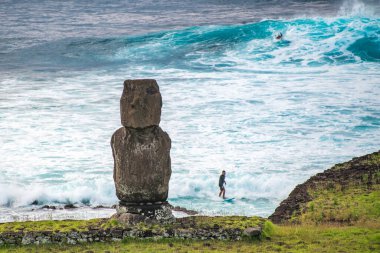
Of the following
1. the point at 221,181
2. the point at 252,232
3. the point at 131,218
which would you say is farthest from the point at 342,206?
the point at 131,218

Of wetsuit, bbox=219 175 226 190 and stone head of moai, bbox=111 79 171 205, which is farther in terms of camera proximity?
wetsuit, bbox=219 175 226 190

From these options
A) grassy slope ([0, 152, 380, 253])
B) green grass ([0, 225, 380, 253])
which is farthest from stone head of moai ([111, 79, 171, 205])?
green grass ([0, 225, 380, 253])

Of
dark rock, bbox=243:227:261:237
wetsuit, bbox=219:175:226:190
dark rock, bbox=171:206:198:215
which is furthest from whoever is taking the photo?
wetsuit, bbox=219:175:226:190

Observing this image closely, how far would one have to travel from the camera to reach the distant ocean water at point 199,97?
93.8ft

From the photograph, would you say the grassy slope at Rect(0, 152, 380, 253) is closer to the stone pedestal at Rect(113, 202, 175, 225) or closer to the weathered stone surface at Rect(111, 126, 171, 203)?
the stone pedestal at Rect(113, 202, 175, 225)

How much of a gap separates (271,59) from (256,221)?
43.0 metres

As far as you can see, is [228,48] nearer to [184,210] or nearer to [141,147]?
[184,210]

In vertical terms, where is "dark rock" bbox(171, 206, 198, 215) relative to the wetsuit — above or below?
below

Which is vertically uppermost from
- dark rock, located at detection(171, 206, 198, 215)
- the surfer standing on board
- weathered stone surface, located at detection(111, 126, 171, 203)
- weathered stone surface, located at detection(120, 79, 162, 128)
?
weathered stone surface, located at detection(120, 79, 162, 128)

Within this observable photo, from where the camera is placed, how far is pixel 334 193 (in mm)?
23422

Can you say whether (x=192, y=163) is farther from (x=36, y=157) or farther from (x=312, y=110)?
(x=312, y=110)

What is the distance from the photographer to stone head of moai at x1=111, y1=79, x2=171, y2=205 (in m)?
17.1

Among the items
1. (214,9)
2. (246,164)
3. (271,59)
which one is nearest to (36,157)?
(246,164)

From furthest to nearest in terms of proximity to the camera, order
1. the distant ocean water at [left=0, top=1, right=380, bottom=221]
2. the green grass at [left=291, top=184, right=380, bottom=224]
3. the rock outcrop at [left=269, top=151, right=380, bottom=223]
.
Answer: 1. the distant ocean water at [left=0, top=1, right=380, bottom=221]
2. the rock outcrop at [left=269, top=151, right=380, bottom=223]
3. the green grass at [left=291, top=184, right=380, bottom=224]
